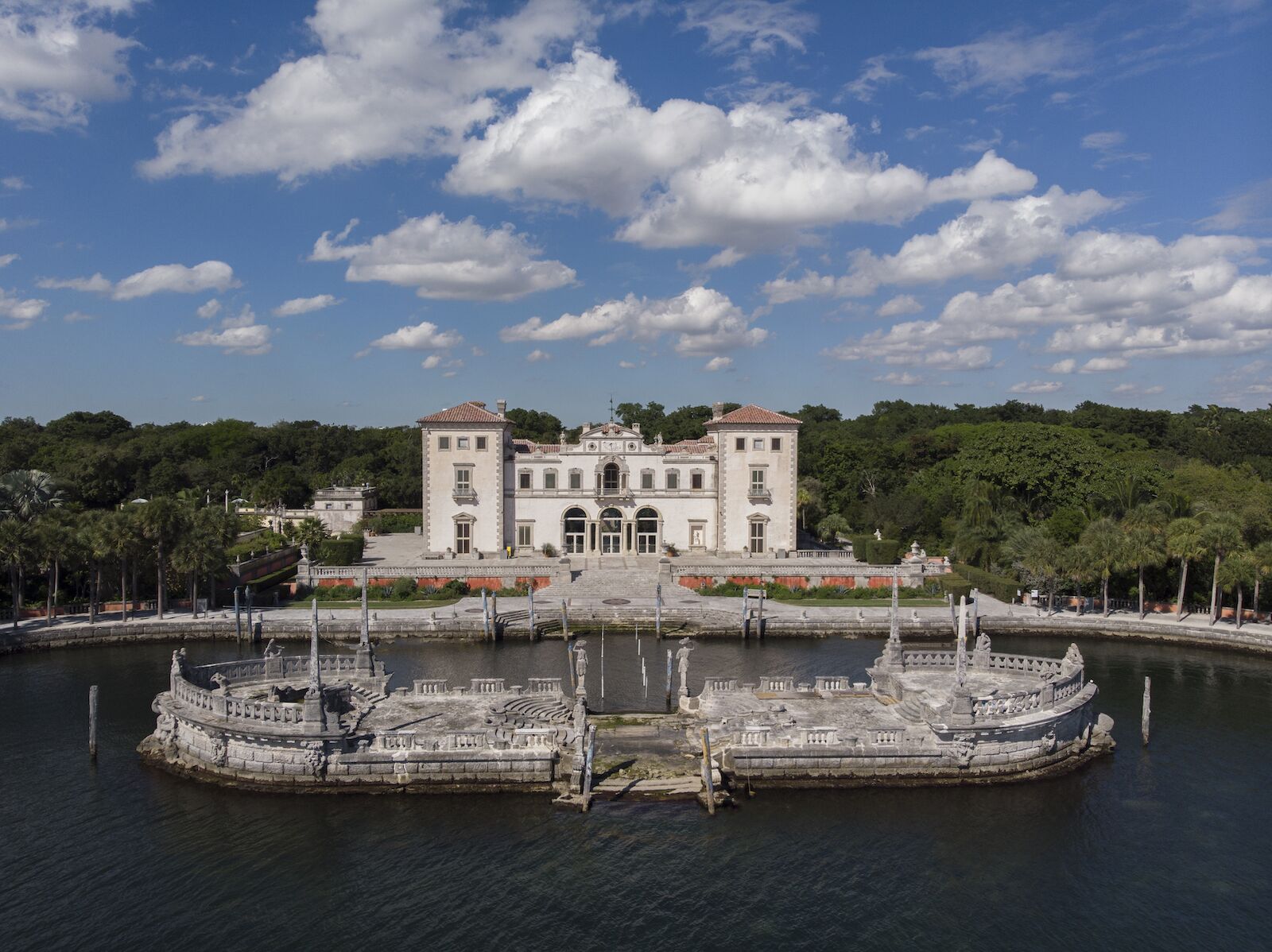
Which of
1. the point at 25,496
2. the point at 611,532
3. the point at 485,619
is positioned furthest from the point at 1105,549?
the point at 25,496

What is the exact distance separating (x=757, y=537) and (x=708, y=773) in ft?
148

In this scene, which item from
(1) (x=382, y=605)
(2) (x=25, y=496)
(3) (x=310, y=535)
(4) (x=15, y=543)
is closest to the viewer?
(4) (x=15, y=543)

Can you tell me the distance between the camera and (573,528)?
69812mm

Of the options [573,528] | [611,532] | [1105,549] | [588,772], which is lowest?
[588,772]

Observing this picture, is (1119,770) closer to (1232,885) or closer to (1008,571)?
(1232,885)

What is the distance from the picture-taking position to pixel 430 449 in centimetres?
6781

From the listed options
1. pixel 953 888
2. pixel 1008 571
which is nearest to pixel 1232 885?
pixel 953 888

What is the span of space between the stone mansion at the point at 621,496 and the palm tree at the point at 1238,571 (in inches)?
1138

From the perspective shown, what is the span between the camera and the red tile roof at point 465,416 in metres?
67.2

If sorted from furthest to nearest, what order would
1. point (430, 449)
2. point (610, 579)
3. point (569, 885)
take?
point (430, 449) → point (610, 579) → point (569, 885)

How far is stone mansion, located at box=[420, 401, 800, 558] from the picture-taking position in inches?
2677

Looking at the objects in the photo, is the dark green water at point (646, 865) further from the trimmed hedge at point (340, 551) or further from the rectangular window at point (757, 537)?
the rectangular window at point (757, 537)

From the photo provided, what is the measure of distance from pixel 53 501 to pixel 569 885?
49035 millimetres

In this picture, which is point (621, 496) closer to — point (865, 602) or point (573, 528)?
Answer: point (573, 528)
